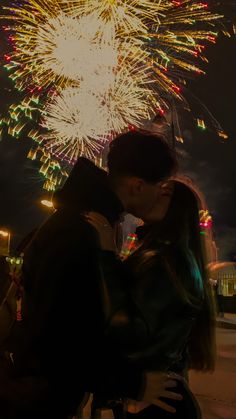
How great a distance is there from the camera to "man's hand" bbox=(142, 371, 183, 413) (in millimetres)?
1700

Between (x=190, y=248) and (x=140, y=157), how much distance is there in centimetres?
42

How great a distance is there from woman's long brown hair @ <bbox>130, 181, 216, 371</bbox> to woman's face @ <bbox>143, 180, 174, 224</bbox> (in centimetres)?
2

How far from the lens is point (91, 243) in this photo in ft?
5.31

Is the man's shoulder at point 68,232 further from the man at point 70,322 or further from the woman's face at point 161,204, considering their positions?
the woman's face at point 161,204

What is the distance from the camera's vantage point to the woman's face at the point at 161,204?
2.10 m

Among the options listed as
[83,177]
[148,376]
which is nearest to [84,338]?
[148,376]

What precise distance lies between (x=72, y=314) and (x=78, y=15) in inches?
378

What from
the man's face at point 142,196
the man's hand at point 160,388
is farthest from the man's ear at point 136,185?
the man's hand at point 160,388

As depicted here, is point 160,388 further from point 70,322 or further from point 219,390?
point 219,390

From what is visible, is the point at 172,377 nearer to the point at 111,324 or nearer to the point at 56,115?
the point at 111,324

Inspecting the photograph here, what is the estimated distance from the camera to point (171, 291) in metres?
1.73

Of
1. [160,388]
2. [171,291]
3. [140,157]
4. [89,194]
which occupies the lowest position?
[160,388]

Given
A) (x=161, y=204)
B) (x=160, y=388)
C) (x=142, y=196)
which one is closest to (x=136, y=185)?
(x=142, y=196)

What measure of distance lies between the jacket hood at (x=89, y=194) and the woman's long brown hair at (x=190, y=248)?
218 mm
